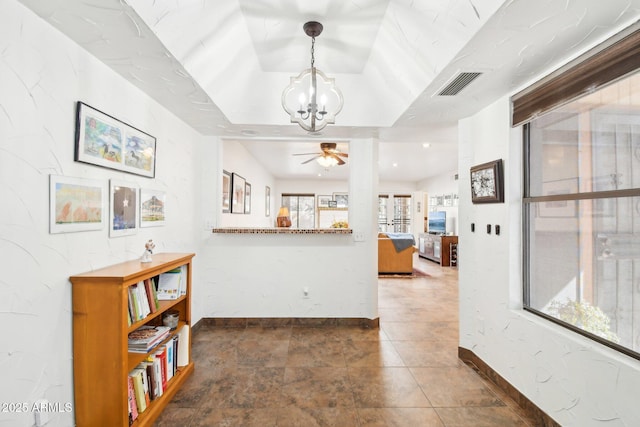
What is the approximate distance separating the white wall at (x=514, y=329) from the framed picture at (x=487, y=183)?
5 cm

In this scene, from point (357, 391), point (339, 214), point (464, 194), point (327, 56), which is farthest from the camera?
point (339, 214)

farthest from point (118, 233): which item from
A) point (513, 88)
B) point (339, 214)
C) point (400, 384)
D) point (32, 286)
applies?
point (339, 214)

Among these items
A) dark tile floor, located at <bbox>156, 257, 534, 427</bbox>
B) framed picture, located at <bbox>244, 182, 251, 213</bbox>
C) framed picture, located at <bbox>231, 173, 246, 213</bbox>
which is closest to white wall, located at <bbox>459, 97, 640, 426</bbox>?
dark tile floor, located at <bbox>156, 257, 534, 427</bbox>

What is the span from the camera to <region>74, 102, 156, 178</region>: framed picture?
1.61 meters

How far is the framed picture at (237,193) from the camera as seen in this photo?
428 centimetres

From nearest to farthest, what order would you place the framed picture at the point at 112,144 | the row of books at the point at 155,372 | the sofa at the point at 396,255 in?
the framed picture at the point at 112,144 → the row of books at the point at 155,372 → the sofa at the point at 396,255

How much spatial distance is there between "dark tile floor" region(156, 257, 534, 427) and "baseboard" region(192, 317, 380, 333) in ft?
0.27

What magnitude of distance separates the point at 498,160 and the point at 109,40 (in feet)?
8.58

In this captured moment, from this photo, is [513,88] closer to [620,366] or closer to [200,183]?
[620,366]

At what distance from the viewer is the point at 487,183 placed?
2.32 metres

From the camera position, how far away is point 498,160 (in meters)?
2.20

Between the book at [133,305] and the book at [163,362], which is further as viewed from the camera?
the book at [163,362]

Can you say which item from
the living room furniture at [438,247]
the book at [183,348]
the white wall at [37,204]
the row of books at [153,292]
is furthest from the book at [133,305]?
the living room furniture at [438,247]

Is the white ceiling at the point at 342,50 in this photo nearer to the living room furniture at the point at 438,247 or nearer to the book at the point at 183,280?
the book at the point at 183,280
